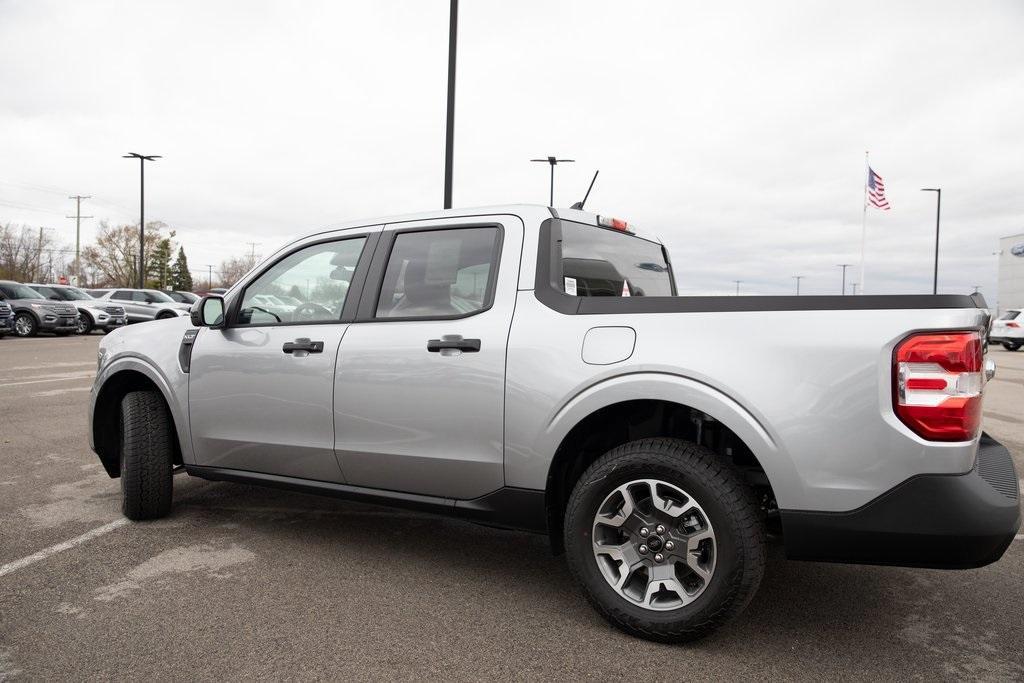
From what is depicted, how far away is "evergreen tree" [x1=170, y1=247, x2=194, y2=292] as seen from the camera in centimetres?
10143

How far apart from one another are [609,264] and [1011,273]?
2706 inches

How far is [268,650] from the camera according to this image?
9.30 feet

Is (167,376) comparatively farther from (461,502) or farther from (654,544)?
(654,544)

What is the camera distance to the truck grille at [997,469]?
2.63 metres

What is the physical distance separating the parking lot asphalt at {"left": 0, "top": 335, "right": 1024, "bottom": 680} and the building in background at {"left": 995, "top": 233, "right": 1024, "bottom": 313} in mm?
64948

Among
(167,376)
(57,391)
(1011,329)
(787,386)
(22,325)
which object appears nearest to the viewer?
(787,386)

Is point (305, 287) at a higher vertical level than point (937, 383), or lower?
higher

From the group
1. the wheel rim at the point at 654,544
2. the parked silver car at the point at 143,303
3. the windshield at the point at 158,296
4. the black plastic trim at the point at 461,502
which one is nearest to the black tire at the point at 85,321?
the parked silver car at the point at 143,303

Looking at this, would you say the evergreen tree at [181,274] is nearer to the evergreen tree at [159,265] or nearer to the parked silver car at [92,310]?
the evergreen tree at [159,265]

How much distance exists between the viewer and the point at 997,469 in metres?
2.78

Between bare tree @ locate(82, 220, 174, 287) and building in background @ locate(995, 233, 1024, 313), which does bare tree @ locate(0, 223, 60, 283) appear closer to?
bare tree @ locate(82, 220, 174, 287)

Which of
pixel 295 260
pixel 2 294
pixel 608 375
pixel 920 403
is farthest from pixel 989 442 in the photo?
pixel 2 294

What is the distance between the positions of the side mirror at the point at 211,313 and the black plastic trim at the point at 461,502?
87 cm

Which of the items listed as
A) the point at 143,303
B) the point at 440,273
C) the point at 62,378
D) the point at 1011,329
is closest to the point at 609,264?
the point at 440,273
